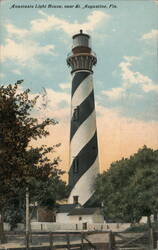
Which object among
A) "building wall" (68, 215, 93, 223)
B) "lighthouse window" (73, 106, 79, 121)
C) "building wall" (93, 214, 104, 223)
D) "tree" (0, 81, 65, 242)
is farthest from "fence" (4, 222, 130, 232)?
"tree" (0, 81, 65, 242)

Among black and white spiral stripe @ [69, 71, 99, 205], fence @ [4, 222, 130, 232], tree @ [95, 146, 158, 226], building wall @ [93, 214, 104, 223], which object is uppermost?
black and white spiral stripe @ [69, 71, 99, 205]

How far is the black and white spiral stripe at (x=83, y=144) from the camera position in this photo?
2427 inches

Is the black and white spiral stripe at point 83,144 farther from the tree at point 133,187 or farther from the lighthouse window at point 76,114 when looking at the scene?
the tree at point 133,187

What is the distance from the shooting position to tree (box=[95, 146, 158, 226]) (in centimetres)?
4278

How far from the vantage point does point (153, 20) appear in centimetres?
2286

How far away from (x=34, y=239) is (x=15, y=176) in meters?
10.1

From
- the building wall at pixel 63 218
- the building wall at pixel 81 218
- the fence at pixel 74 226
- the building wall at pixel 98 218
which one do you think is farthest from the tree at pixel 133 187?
the building wall at pixel 63 218

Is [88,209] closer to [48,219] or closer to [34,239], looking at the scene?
[48,219]

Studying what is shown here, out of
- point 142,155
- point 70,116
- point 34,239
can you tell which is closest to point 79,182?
point 70,116

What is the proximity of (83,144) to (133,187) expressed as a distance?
18249mm

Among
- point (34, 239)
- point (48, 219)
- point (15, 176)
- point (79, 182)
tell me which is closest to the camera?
point (15, 176)

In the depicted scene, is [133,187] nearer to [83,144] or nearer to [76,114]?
[83,144]

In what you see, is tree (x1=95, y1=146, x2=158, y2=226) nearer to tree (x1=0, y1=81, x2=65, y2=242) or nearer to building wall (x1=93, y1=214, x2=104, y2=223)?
building wall (x1=93, y1=214, x2=104, y2=223)

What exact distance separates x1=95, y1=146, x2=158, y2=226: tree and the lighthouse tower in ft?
20.5
